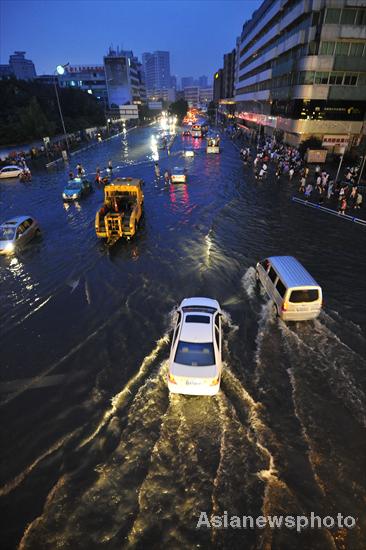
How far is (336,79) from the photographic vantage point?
1553 inches

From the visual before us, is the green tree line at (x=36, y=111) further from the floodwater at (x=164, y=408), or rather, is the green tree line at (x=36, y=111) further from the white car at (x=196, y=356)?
the white car at (x=196, y=356)

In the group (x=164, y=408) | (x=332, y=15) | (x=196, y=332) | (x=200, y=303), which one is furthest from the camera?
(x=332, y=15)

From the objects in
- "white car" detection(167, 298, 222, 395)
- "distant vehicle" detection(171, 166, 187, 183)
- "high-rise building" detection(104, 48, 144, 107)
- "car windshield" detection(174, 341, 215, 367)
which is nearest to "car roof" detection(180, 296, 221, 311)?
"white car" detection(167, 298, 222, 395)

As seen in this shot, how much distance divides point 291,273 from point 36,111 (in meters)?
70.9

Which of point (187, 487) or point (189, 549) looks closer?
point (189, 549)

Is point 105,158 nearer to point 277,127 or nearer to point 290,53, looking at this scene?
point 277,127

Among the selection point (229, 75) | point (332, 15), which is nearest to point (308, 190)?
Result: point (332, 15)

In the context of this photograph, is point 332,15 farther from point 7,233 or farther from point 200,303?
point 200,303

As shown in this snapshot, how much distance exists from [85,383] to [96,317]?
3499mm

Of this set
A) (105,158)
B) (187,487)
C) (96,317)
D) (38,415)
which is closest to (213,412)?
(187,487)

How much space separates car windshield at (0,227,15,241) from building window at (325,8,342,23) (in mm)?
43268

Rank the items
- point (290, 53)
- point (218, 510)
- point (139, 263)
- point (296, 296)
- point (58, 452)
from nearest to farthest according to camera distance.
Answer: point (218, 510)
point (58, 452)
point (296, 296)
point (139, 263)
point (290, 53)

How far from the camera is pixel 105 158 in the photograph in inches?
2159

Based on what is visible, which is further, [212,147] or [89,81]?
[89,81]
